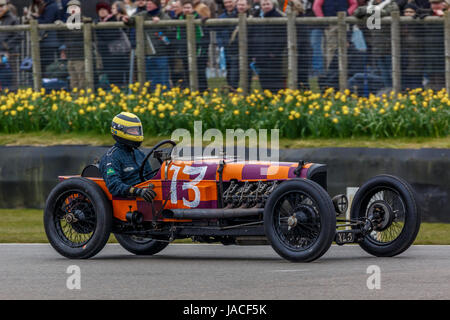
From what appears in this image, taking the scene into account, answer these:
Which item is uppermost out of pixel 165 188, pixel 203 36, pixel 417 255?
pixel 203 36

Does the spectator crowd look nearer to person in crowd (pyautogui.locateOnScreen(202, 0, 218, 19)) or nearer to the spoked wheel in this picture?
person in crowd (pyautogui.locateOnScreen(202, 0, 218, 19))

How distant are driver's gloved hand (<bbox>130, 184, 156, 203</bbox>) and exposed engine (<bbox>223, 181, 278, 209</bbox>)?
0.77 m

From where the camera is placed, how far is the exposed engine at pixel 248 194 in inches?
416

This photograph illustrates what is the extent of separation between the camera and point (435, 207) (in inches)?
543

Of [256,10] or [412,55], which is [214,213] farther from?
[256,10]

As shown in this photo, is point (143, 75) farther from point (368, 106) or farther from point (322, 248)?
point (322, 248)

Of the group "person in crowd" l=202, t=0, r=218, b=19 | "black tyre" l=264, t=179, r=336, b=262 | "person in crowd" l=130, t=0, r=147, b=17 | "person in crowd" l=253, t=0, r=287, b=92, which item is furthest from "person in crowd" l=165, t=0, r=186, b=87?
"black tyre" l=264, t=179, r=336, b=262

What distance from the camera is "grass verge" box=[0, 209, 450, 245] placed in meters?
12.8

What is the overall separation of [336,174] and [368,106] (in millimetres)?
2465

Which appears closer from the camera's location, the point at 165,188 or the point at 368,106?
the point at 165,188

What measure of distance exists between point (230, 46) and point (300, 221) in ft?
27.1

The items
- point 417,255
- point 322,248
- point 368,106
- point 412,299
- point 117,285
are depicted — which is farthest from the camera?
point 368,106

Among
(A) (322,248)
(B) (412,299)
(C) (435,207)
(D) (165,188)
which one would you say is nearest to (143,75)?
(C) (435,207)

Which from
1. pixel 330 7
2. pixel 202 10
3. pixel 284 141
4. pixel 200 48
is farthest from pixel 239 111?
pixel 330 7
